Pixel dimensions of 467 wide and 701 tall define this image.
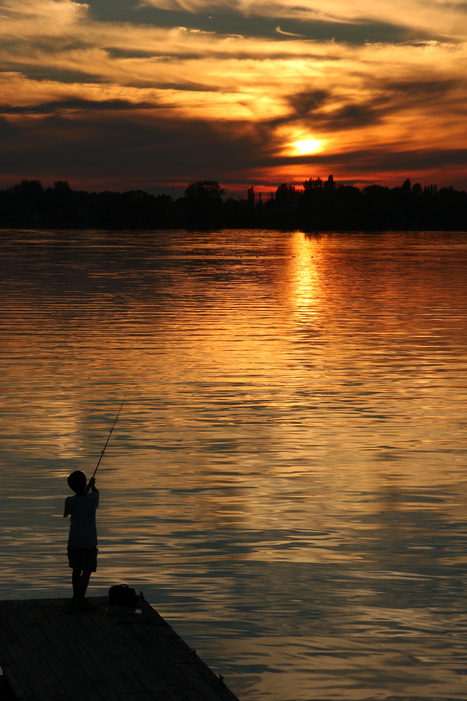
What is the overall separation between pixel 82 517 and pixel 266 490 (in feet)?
Result: 19.0

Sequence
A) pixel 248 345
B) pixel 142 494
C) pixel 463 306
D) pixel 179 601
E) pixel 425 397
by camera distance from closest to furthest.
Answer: pixel 179 601 → pixel 142 494 → pixel 425 397 → pixel 248 345 → pixel 463 306

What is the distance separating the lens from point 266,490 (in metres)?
15.5

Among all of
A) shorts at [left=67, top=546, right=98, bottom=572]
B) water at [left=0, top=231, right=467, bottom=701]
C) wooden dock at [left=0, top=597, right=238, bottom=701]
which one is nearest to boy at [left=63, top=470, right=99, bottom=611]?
shorts at [left=67, top=546, right=98, bottom=572]

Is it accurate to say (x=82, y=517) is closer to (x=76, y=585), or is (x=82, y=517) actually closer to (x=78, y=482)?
(x=78, y=482)

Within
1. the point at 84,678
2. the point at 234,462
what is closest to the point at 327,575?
the point at 84,678

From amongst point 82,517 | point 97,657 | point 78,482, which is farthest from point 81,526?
point 97,657

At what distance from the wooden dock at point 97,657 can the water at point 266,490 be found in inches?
24.0

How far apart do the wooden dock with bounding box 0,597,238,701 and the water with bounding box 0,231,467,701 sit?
2.00 ft

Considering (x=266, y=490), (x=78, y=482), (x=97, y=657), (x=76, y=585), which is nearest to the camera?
(x=97, y=657)

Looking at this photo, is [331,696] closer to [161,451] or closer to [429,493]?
[429,493]

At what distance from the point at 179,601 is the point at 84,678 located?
8.49ft

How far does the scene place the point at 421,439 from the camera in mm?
19203

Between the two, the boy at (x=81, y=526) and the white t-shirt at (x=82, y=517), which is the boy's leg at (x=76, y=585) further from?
the white t-shirt at (x=82, y=517)

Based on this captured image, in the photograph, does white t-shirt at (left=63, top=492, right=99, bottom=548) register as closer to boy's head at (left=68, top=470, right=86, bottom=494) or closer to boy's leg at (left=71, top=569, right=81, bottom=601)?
boy's head at (left=68, top=470, right=86, bottom=494)
